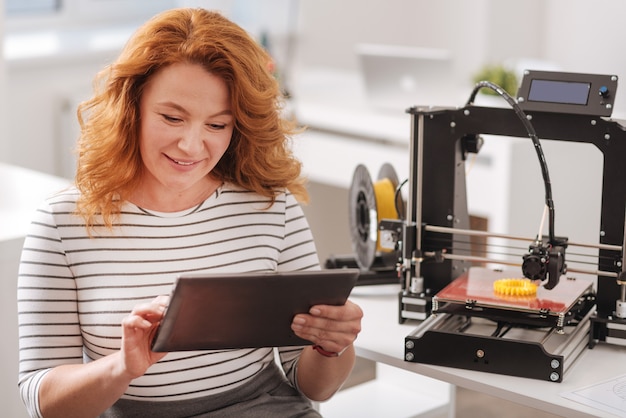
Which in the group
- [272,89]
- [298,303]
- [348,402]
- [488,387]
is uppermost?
[272,89]

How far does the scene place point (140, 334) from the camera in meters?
1.38

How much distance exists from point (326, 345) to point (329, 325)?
2.2 inches

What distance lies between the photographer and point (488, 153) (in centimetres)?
292

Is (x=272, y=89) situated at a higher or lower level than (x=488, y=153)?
higher

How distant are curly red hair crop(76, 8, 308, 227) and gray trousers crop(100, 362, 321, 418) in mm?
298

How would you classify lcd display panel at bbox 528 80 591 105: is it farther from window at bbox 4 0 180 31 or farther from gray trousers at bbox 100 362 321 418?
window at bbox 4 0 180 31

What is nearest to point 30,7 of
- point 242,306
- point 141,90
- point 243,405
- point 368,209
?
point 368,209

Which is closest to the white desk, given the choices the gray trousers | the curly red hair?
the gray trousers

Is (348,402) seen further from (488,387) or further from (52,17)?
(52,17)

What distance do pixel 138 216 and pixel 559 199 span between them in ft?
2.54

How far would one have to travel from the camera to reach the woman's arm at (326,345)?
145 centimetres

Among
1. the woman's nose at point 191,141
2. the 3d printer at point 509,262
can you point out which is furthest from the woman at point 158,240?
the 3d printer at point 509,262

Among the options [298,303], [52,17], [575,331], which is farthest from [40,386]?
[52,17]

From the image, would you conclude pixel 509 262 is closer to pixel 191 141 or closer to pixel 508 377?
pixel 508 377
